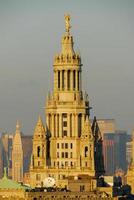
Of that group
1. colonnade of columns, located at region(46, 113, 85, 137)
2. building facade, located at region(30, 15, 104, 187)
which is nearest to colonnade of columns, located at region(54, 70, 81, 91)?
building facade, located at region(30, 15, 104, 187)

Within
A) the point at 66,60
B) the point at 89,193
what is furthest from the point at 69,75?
the point at 89,193

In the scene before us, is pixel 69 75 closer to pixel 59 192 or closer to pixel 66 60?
pixel 66 60

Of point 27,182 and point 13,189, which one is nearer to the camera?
point 13,189

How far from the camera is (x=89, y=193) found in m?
167

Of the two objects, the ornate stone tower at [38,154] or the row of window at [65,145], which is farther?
the row of window at [65,145]

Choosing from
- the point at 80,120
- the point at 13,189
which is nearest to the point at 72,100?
the point at 80,120

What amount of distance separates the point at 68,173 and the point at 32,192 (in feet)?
37.5

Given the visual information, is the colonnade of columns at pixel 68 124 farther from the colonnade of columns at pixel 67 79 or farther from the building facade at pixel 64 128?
the colonnade of columns at pixel 67 79

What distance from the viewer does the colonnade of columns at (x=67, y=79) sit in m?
176

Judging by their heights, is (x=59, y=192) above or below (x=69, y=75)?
below

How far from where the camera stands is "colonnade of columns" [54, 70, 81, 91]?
576ft

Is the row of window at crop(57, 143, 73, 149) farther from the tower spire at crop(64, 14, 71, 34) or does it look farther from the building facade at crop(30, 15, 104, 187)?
the tower spire at crop(64, 14, 71, 34)

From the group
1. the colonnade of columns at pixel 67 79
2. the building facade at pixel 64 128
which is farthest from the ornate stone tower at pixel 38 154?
the colonnade of columns at pixel 67 79

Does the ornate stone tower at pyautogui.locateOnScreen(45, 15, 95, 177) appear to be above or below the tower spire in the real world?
below
